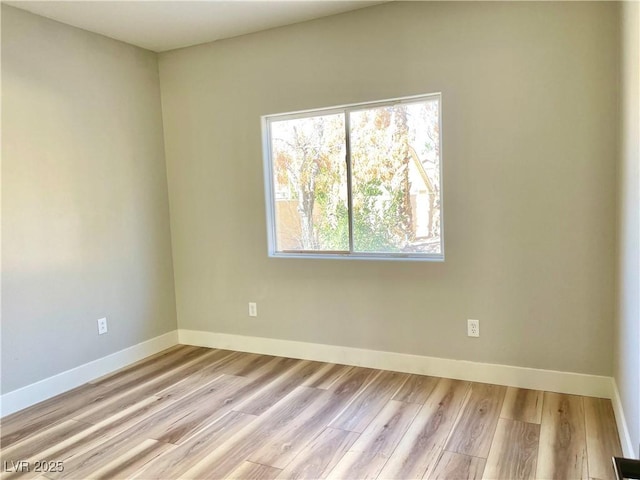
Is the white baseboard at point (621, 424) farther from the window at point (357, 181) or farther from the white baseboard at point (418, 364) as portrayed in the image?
the window at point (357, 181)

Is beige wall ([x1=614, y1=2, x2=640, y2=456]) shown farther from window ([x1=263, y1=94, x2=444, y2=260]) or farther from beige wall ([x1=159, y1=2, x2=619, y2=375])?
window ([x1=263, y1=94, x2=444, y2=260])

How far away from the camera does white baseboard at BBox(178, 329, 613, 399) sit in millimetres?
2736

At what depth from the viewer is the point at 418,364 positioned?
317 cm

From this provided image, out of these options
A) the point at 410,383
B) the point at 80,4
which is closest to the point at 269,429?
the point at 410,383

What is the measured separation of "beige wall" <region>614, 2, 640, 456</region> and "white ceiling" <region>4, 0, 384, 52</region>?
1.63m

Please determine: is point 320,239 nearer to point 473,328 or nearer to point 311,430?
point 473,328

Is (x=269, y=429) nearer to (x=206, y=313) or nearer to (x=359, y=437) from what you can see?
(x=359, y=437)

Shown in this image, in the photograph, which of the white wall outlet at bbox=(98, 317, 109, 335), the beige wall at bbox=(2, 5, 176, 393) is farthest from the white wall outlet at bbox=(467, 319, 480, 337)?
the white wall outlet at bbox=(98, 317, 109, 335)

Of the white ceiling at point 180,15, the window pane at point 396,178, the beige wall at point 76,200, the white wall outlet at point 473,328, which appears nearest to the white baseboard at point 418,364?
the white wall outlet at point 473,328

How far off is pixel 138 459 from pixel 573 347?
259cm

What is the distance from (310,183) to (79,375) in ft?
7.42

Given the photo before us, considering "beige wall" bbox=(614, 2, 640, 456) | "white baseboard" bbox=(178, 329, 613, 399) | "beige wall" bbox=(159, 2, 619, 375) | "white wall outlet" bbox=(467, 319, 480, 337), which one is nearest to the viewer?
"beige wall" bbox=(614, 2, 640, 456)

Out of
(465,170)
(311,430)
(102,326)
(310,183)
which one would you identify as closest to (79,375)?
(102,326)

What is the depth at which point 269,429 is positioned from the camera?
2.50 metres
